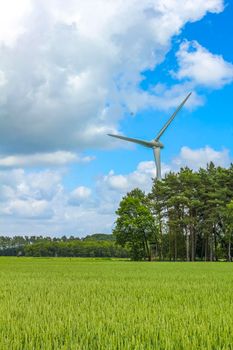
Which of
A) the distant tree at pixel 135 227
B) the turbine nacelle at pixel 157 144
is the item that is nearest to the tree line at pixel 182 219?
the distant tree at pixel 135 227

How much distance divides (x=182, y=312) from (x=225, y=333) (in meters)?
3.04

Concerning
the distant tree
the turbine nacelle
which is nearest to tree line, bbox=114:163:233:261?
the distant tree

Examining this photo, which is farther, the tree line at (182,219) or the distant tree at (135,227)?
the distant tree at (135,227)

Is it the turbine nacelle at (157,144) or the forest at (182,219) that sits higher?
the turbine nacelle at (157,144)

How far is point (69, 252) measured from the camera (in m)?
189

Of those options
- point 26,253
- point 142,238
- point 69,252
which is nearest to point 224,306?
point 142,238

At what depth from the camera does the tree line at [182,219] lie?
89.1 metres

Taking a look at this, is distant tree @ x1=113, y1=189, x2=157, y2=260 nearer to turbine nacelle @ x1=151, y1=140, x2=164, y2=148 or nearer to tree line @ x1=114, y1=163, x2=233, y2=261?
tree line @ x1=114, y1=163, x2=233, y2=261

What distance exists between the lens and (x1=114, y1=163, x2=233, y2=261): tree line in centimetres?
8912

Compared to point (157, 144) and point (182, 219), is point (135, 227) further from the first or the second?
point (157, 144)

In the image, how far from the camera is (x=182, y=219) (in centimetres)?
9144

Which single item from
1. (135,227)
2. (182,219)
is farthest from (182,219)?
(135,227)

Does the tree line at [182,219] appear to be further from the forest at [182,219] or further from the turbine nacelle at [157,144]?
the turbine nacelle at [157,144]

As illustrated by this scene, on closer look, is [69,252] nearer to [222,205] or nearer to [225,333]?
[222,205]
